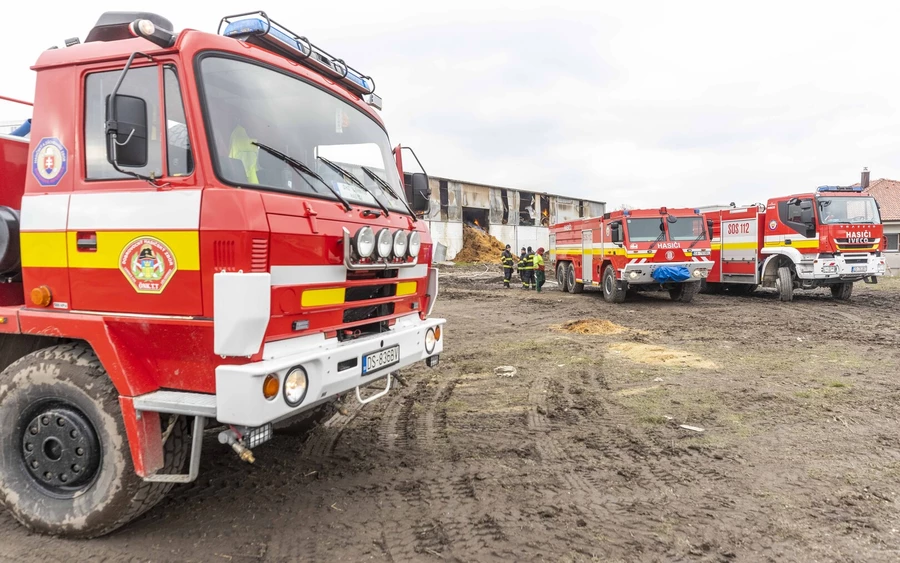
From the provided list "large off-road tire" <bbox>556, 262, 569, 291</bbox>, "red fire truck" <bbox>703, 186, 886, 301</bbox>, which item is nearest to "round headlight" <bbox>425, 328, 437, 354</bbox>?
"red fire truck" <bbox>703, 186, 886, 301</bbox>

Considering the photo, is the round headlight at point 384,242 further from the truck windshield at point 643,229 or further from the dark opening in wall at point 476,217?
the dark opening in wall at point 476,217

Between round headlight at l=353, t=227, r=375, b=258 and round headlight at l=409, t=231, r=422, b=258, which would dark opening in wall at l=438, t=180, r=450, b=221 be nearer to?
round headlight at l=409, t=231, r=422, b=258

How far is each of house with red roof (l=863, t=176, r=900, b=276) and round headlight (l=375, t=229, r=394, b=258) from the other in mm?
35374

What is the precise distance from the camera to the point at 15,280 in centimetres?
331

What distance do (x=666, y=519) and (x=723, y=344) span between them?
6394 mm

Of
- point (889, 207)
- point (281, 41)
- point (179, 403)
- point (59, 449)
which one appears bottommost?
point (59, 449)

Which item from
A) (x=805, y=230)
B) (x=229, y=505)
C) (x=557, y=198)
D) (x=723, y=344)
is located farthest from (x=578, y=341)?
(x=557, y=198)

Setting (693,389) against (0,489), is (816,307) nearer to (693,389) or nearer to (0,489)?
(693,389)

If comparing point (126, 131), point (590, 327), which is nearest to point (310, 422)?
point (126, 131)

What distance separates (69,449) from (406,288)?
2144 mm

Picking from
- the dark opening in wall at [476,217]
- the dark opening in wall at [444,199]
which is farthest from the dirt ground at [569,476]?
the dark opening in wall at [476,217]

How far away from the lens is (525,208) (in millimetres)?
39812

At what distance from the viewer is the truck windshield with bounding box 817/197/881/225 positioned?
546 inches

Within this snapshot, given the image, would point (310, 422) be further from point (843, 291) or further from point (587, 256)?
point (843, 291)
